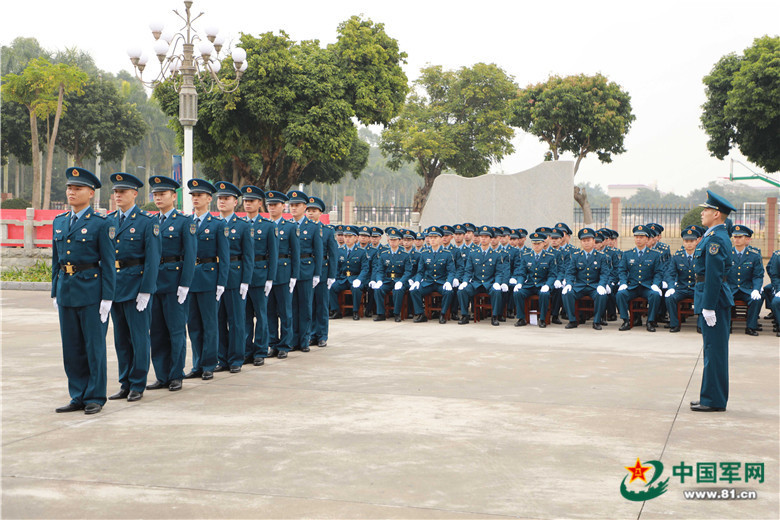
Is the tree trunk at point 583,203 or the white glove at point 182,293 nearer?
the white glove at point 182,293

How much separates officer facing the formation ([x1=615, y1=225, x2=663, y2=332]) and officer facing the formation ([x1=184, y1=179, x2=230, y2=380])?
6551mm

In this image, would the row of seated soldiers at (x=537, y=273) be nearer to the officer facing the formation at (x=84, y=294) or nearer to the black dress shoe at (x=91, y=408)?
the officer facing the formation at (x=84, y=294)

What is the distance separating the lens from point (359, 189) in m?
95.1

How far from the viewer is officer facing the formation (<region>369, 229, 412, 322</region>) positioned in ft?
40.6

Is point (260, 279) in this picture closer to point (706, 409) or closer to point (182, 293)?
point (182, 293)

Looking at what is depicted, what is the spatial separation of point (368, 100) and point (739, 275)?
55.7 ft

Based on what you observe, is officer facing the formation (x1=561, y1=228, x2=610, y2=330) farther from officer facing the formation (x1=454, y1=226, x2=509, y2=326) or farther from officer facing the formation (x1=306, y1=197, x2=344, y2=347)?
officer facing the formation (x1=306, y1=197, x2=344, y2=347)

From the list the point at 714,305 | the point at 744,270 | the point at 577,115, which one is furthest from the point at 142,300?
the point at 577,115

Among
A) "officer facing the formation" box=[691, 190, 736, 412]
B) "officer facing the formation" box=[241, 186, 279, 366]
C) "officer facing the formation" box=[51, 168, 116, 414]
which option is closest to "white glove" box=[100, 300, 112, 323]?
"officer facing the formation" box=[51, 168, 116, 414]

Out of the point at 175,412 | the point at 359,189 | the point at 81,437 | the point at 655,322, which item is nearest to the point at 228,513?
the point at 81,437

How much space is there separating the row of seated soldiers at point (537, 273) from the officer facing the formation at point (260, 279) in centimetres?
429

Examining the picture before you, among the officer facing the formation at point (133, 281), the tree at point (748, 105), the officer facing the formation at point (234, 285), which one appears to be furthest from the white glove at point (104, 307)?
the tree at point (748, 105)

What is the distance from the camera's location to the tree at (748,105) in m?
22.1

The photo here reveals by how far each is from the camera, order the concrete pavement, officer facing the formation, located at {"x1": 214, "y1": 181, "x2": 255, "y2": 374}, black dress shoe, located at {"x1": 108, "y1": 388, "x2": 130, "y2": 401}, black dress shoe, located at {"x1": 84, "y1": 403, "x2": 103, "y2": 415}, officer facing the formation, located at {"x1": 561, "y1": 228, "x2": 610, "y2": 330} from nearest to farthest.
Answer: the concrete pavement
black dress shoe, located at {"x1": 84, "y1": 403, "x2": 103, "y2": 415}
black dress shoe, located at {"x1": 108, "y1": 388, "x2": 130, "y2": 401}
officer facing the formation, located at {"x1": 214, "y1": 181, "x2": 255, "y2": 374}
officer facing the formation, located at {"x1": 561, "y1": 228, "x2": 610, "y2": 330}
